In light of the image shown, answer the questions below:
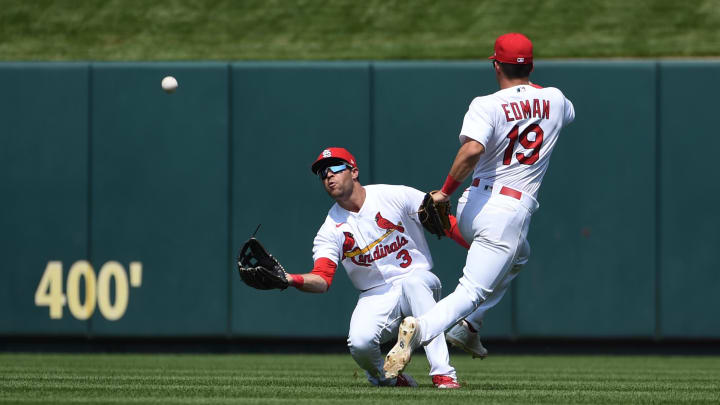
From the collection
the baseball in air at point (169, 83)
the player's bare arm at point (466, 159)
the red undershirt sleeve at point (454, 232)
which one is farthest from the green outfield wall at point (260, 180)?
the player's bare arm at point (466, 159)

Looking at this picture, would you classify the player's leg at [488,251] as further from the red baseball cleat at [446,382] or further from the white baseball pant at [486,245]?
the red baseball cleat at [446,382]

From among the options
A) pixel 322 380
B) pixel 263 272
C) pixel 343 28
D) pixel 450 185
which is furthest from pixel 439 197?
pixel 343 28

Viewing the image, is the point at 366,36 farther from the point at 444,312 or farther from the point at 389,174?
the point at 444,312

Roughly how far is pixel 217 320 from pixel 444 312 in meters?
5.17

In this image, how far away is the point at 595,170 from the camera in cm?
939

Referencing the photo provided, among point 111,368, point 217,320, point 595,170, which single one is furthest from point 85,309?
point 595,170

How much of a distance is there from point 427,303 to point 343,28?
6313mm

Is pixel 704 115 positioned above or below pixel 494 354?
above

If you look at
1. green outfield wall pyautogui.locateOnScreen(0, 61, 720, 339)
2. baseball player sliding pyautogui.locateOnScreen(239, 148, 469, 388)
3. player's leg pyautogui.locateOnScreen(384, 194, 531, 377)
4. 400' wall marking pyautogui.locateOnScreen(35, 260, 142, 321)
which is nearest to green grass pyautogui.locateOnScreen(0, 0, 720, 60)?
green outfield wall pyautogui.locateOnScreen(0, 61, 720, 339)

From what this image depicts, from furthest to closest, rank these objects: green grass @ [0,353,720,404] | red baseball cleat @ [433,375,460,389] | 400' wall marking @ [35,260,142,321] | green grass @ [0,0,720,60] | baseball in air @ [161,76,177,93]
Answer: green grass @ [0,0,720,60] < 400' wall marking @ [35,260,142,321] < baseball in air @ [161,76,177,93] < red baseball cleat @ [433,375,460,389] < green grass @ [0,353,720,404]

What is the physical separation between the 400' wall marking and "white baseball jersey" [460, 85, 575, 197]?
541cm

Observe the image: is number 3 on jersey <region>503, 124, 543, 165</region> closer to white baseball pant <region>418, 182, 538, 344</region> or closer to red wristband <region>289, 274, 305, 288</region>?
white baseball pant <region>418, 182, 538, 344</region>

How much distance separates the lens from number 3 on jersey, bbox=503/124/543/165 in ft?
16.1

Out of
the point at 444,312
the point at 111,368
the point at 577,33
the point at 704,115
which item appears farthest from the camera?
the point at 577,33
